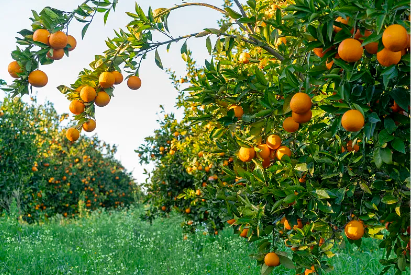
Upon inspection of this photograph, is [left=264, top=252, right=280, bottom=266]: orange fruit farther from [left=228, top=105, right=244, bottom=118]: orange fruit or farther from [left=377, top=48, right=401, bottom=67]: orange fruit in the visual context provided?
[left=377, top=48, right=401, bottom=67]: orange fruit

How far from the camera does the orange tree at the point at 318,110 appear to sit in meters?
1.88

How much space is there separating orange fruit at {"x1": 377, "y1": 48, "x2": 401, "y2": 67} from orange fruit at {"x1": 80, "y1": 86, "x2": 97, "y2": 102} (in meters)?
1.47

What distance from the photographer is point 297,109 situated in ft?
6.72

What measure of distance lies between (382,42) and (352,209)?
1200 millimetres

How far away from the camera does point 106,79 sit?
7.29 ft

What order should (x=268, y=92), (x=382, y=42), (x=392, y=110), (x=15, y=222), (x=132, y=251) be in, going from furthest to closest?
(x=15, y=222)
(x=132, y=251)
(x=268, y=92)
(x=392, y=110)
(x=382, y=42)

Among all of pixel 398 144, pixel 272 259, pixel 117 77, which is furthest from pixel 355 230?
pixel 117 77

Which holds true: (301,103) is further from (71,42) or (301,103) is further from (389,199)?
(71,42)

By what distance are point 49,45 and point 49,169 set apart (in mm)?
10357

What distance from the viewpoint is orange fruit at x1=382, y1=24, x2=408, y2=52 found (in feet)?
5.37

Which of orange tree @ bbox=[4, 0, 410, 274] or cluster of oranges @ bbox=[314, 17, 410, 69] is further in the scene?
orange tree @ bbox=[4, 0, 410, 274]

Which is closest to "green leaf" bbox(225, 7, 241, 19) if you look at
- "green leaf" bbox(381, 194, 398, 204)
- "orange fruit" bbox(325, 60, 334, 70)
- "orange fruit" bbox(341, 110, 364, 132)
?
"orange fruit" bbox(325, 60, 334, 70)

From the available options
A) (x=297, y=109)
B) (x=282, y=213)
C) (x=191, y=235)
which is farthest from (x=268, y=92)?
(x=191, y=235)

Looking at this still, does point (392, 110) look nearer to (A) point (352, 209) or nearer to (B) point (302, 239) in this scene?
(A) point (352, 209)
